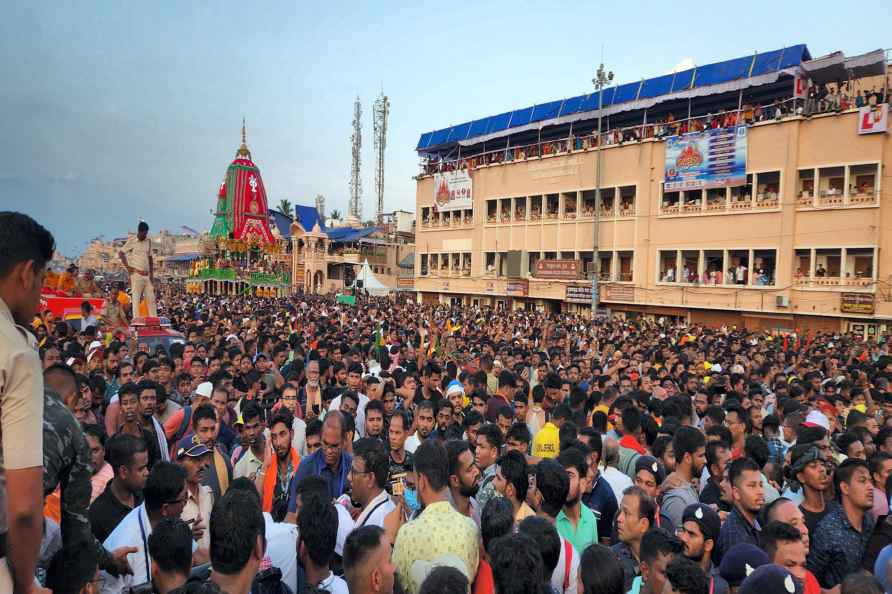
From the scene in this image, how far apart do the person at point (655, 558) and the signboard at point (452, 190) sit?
37948mm

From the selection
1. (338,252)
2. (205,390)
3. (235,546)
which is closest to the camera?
(235,546)

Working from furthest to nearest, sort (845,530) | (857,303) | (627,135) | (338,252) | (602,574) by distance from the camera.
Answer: (338,252) < (627,135) < (857,303) < (845,530) < (602,574)

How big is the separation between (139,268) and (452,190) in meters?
31.0

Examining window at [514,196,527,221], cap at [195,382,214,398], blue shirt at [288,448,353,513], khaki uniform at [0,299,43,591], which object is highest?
window at [514,196,527,221]

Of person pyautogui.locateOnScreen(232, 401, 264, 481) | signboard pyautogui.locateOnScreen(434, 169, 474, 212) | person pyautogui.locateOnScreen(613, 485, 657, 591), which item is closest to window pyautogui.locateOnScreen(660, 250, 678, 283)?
signboard pyautogui.locateOnScreen(434, 169, 474, 212)

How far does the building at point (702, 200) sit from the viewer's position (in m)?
24.4

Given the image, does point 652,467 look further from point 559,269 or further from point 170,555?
point 559,269

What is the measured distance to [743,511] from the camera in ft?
12.8

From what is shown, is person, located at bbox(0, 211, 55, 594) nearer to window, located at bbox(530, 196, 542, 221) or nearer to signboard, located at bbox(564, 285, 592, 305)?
signboard, located at bbox(564, 285, 592, 305)

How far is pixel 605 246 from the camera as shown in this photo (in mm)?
33094

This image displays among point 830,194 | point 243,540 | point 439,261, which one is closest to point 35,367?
point 243,540

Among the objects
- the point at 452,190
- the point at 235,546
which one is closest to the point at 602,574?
the point at 235,546

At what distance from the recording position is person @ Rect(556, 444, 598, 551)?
12.6 feet

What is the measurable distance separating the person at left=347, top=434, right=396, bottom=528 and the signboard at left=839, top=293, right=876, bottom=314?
1023 inches
